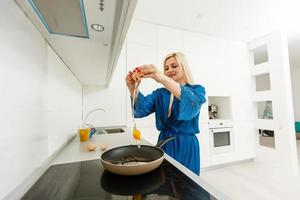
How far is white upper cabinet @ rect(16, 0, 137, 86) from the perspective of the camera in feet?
1.01

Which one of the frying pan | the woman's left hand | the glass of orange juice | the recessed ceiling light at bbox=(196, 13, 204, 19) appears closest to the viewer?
the frying pan

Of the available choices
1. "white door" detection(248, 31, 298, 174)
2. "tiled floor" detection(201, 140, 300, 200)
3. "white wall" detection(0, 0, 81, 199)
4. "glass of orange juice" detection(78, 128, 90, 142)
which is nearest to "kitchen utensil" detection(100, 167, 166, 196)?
"white wall" detection(0, 0, 81, 199)

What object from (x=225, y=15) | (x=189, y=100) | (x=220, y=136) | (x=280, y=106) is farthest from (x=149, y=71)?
(x=280, y=106)

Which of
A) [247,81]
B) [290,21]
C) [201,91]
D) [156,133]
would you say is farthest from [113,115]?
[290,21]

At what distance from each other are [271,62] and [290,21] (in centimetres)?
59

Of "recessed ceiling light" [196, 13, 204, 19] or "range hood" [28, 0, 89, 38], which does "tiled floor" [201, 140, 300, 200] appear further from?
"recessed ceiling light" [196, 13, 204, 19]

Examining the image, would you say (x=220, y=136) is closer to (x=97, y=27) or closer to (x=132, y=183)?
(x=132, y=183)

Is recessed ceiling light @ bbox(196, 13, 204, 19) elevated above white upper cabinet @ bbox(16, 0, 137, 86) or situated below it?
above

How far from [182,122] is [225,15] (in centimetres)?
170

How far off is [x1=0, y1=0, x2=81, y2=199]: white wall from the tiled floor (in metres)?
1.67

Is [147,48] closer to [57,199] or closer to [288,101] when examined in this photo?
[57,199]

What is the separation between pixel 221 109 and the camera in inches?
94.7

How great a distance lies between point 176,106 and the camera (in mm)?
890

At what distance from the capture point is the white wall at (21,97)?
29cm
